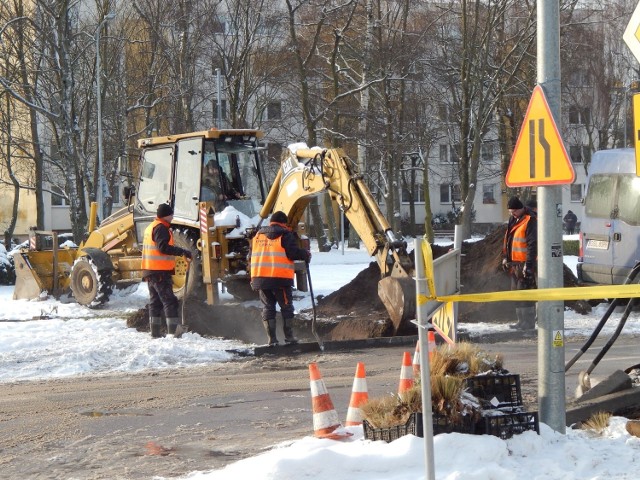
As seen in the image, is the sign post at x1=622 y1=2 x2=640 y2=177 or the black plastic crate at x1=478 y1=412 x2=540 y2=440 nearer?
the sign post at x1=622 y1=2 x2=640 y2=177

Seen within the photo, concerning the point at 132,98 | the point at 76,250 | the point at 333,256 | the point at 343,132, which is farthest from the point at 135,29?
the point at 76,250

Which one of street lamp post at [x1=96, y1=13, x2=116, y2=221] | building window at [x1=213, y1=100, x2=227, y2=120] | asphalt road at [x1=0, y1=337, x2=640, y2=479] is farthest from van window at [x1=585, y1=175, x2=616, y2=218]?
building window at [x1=213, y1=100, x2=227, y2=120]

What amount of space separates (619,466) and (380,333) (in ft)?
24.8

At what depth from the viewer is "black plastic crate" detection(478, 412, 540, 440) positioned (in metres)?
6.81

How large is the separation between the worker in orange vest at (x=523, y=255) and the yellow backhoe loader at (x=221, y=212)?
1.92 m

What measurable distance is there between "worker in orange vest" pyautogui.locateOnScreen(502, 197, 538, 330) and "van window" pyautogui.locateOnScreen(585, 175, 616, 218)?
3.64 meters

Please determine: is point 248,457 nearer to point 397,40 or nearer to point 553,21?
point 553,21

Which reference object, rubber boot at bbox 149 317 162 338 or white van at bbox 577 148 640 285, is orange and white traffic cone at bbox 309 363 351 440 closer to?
rubber boot at bbox 149 317 162 338

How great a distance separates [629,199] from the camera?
701 inches

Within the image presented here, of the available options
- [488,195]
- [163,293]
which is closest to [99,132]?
[163,293]

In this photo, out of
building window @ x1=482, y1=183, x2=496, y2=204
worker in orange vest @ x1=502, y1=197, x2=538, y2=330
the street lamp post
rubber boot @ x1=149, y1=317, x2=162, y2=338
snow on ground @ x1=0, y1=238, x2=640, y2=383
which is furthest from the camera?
building window @ x1=482, y1=183, x2=496, y2=204

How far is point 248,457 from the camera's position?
7.38 metres

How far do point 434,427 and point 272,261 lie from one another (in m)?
6.82

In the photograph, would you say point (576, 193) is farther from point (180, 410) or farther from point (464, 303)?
point (180, 410)
